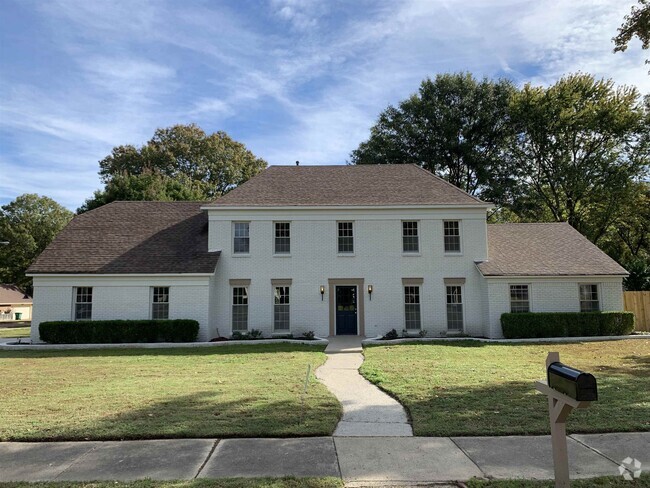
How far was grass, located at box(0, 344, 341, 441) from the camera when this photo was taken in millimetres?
6520

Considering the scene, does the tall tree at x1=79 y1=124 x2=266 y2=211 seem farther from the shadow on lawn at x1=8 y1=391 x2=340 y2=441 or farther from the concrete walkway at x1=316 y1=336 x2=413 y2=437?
the shadow on lawn at x1=8 y1=391 x2=340 y2=441

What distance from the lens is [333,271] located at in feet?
68.3

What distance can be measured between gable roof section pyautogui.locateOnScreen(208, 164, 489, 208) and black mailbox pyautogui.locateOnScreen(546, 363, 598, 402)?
17.2 meters

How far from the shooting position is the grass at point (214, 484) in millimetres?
4652

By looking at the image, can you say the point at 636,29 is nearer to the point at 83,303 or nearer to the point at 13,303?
the point at 83,303

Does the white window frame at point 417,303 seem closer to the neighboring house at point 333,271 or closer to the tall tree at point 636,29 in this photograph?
the neighboring house at point 333,271

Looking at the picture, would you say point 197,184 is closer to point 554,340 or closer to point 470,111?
point 470,111

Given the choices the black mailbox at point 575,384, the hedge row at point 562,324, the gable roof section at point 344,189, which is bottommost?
the hedge row at point 562,324

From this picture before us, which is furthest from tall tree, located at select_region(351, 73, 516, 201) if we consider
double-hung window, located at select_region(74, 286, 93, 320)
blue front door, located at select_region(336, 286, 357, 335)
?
double-hung window, located at select_region(74, 286, 93, 320)

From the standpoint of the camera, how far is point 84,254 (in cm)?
2061

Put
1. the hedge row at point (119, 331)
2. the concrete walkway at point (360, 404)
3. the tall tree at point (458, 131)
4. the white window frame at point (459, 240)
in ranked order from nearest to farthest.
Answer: the concrete walkway at point (360, 404) < the hedge row at point (119, 331) < the white window frame at point (459, 240) < the tall tree at point (458, 131)

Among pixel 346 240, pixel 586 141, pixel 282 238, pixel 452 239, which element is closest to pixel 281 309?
pixel 282 238

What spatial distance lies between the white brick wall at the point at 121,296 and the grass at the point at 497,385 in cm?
838

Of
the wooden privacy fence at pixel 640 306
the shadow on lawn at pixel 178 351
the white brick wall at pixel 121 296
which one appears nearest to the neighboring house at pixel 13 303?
the white brick wall at pixel 121 296
